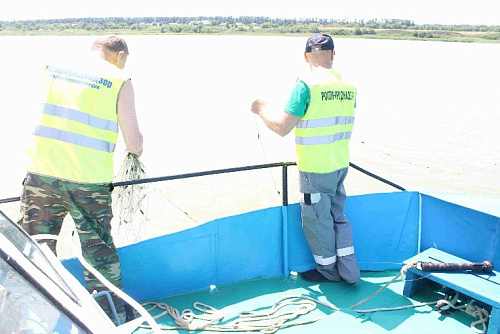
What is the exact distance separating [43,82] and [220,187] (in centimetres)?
778

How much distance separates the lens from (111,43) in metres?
2.73

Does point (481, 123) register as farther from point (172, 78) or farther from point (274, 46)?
point (274, 46)

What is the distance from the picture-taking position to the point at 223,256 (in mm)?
3484

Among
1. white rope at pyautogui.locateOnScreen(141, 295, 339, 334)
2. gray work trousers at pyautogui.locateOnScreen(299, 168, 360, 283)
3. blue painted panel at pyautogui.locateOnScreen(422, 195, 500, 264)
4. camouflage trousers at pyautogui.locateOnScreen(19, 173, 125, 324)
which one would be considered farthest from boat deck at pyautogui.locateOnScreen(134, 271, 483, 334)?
camouflage trousers at pyautogui.locateOnScreen(19, 173, 125, 324)

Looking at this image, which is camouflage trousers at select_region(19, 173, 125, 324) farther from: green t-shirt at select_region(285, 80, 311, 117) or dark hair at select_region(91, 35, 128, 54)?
green t-shirt at select_region(285, 80, 311, 117)

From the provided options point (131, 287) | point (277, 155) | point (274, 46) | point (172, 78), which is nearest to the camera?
point (131, 287)

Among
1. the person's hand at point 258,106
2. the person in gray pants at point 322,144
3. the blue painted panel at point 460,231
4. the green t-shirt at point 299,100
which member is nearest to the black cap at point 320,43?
the person in gray pants at point 322,144

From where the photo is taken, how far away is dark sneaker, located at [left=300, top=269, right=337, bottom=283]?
142 inches

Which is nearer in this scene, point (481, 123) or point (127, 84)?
point (127, 84)

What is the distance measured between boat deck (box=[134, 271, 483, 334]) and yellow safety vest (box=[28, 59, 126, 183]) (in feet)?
3.39

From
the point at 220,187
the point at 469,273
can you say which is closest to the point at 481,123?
the point at 220,187

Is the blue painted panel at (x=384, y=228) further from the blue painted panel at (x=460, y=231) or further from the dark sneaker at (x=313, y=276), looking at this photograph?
the dark sneaker at (x=313, y=276)

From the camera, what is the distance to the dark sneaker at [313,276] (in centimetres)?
360

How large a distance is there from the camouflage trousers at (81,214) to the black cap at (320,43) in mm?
1473
